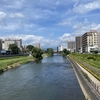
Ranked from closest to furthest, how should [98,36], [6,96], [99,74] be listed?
[6,96], [99,74], [98,36]

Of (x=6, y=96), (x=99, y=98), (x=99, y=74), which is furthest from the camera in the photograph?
(x=99, y=74)

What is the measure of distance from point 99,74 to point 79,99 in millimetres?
7421

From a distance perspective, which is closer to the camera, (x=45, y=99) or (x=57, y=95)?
(x=45, y=99)

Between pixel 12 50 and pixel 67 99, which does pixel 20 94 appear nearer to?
pixel 67 99

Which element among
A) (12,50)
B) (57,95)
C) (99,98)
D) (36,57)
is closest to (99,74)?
(57,95)

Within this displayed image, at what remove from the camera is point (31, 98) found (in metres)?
20.1

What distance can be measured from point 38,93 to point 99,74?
874 cm

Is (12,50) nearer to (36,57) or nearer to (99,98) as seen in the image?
(36,57)

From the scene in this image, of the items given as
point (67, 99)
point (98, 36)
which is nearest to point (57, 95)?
point (67, 99)

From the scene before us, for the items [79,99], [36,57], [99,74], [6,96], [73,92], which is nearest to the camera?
[79,99]

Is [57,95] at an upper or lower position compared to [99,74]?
lower

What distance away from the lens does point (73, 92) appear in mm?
22875

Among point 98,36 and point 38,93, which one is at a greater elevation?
point 98,36

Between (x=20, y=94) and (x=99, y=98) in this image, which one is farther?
(x=20, y=94)
